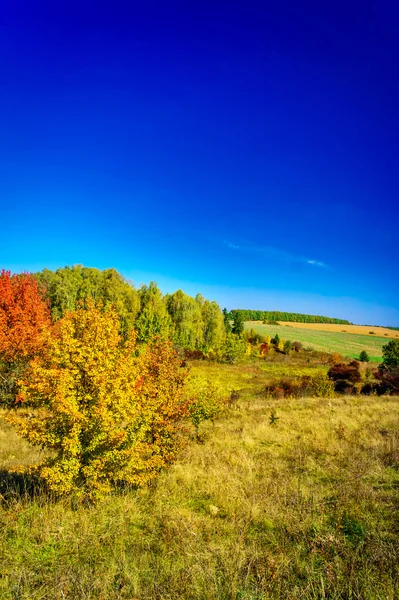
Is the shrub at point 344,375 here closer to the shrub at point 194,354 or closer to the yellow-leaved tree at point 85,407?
the shrub at point 194,354

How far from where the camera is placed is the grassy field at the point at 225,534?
169 inches

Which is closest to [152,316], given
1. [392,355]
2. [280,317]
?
[392,355]

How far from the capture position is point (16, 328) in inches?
799

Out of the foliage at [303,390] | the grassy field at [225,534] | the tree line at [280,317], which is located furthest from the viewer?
the tree line at [280,317]

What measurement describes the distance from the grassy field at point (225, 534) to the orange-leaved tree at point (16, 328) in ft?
35.5

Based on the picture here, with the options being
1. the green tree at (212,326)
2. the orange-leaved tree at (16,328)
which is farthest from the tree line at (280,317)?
the orange-leaved tree at (16,328)

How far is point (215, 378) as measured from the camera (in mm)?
43094

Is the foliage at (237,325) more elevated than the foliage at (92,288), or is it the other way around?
the foliage at (92,288)

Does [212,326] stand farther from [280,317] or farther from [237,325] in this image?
[280,317]

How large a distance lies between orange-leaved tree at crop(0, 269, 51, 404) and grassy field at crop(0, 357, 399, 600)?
426 inches

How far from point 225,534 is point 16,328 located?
64.4 ft

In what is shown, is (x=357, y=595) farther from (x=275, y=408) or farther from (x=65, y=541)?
(x=275, y=408)

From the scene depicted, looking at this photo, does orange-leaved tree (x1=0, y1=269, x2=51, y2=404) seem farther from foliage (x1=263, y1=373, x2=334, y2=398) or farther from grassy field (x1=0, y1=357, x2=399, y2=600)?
foliage (x1=263, y1=373, x2=334, y2=398)

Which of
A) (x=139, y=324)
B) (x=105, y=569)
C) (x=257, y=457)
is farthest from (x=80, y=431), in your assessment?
(x=139, y=324)
